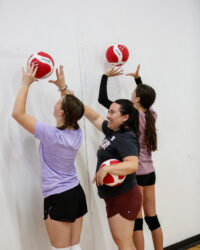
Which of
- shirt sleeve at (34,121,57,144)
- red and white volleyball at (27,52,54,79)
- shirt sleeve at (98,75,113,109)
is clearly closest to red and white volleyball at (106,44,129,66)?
shirt sleeve at (98,75,113,109)

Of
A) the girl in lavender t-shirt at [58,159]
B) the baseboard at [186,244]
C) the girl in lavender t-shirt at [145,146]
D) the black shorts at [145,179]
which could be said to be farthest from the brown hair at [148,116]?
the baseboard at [186,244]

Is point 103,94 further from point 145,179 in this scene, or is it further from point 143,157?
point 145,179

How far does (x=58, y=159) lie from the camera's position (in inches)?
66.6

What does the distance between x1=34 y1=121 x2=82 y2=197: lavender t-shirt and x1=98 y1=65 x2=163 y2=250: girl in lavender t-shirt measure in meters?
0.59

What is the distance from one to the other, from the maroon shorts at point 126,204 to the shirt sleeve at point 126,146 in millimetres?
263

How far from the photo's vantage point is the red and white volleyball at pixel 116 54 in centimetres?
216

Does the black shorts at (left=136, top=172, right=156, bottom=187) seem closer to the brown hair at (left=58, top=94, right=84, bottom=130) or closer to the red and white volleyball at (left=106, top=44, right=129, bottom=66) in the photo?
the brown hair at (left=58, top=94, right=84, bottom=130)

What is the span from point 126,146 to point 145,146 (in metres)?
0.53

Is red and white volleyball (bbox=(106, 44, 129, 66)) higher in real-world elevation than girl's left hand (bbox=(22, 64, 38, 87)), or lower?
higher

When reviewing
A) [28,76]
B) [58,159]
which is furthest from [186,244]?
[28,76]

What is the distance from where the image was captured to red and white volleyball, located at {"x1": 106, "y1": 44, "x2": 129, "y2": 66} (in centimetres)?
216

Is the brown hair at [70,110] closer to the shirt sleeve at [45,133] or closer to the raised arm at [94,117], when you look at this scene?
the shirt sleeve at [45,133]

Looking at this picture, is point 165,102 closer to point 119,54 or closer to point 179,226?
point 119,54

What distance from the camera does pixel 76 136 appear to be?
1755 millimetres
